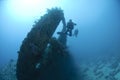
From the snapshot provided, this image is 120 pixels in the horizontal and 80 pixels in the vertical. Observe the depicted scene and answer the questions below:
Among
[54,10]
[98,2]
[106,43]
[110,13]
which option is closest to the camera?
[54,10]

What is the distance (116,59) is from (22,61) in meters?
6.00

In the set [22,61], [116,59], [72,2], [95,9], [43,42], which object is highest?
[72,2]

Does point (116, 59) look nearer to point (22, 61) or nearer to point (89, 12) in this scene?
point (22, 61)

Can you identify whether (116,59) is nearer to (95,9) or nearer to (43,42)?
(43,42)

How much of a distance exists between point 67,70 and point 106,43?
245 inches

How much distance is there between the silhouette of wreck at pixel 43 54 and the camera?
7.99m

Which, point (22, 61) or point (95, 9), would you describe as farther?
point (95, 9)

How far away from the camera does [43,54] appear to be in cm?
880

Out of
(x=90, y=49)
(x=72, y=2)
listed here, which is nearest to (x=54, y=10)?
(x=90, y=49)

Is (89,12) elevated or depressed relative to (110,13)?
elevated

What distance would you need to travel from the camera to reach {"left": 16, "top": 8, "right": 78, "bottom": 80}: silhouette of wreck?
26.2 feet

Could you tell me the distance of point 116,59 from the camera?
38.0 ft

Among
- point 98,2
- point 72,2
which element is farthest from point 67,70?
point 72,2

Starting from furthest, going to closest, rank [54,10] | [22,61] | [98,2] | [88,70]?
1. [98,2]
2. [88,70]
3. [54,10]
4. [22,61]
